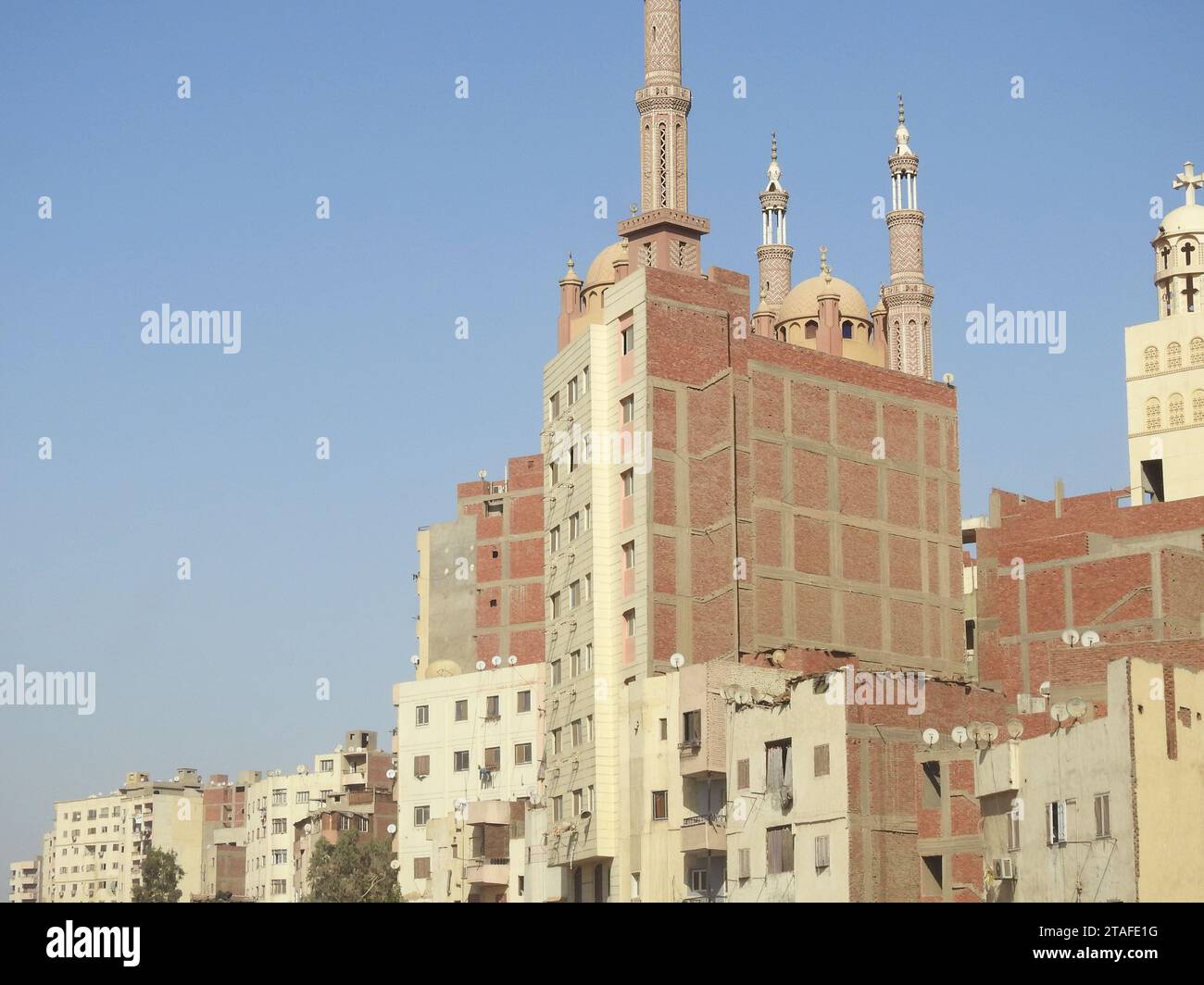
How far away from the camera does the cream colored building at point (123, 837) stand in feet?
530

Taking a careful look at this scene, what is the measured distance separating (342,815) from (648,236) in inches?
1839

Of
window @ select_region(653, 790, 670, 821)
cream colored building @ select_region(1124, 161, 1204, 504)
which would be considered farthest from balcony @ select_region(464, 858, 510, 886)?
cream colored building @ select_region(1124, 161, 1204, 504)

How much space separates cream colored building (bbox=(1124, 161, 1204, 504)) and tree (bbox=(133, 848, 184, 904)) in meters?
65.5

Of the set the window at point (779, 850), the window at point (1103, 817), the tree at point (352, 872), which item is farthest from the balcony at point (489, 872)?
the window at point (1103, 817)

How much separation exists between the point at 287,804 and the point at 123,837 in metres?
45.2

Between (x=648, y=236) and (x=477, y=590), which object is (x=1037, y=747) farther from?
(x=477, y=590)

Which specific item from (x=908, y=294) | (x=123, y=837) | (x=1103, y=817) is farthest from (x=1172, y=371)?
(x=123, y=837)

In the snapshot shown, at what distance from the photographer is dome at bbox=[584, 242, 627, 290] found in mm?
101562

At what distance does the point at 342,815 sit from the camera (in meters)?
119

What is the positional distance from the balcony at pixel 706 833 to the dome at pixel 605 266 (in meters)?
39.2

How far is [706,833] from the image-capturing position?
66.8 metres

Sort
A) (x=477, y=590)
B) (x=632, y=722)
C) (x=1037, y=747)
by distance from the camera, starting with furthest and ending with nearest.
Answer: (x=477, y=590), (x=632, y=722), (x=1037, y=747)

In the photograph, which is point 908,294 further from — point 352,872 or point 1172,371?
point 352,872
